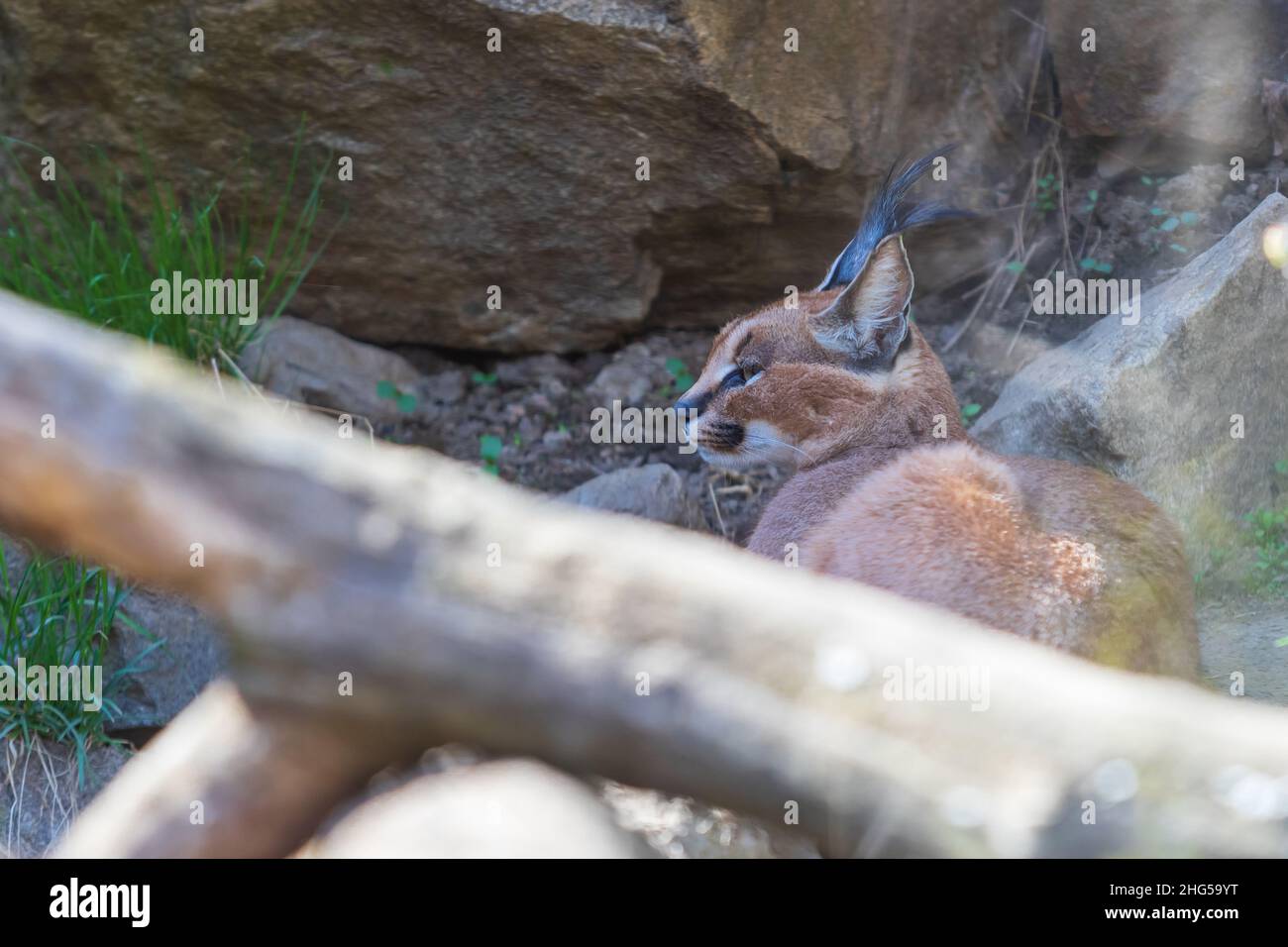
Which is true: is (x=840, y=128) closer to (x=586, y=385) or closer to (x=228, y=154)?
A: (x=586, y=385)

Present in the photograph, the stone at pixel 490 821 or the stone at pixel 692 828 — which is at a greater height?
the stone at pixel 490 821

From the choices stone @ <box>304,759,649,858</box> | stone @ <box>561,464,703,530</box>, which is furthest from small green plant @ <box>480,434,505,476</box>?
stone @ <box>304,759,649,858</box>

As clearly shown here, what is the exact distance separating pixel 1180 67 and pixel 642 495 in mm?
3355

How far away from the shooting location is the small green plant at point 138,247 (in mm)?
5703

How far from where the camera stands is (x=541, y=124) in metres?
6.04

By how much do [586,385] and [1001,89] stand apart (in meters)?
2.57

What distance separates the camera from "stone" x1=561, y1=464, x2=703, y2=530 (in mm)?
5668

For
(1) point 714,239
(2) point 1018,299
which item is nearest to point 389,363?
(1) point 714,239

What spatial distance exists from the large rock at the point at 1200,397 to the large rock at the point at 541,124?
1.69 meters

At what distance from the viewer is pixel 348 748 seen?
2.79 meters

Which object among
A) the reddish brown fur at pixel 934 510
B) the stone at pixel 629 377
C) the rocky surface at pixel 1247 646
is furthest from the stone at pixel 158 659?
the rocky surface at pixel 1247 646

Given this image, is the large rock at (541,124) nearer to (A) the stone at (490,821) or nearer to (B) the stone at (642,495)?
(B) the stone at (642,495)
